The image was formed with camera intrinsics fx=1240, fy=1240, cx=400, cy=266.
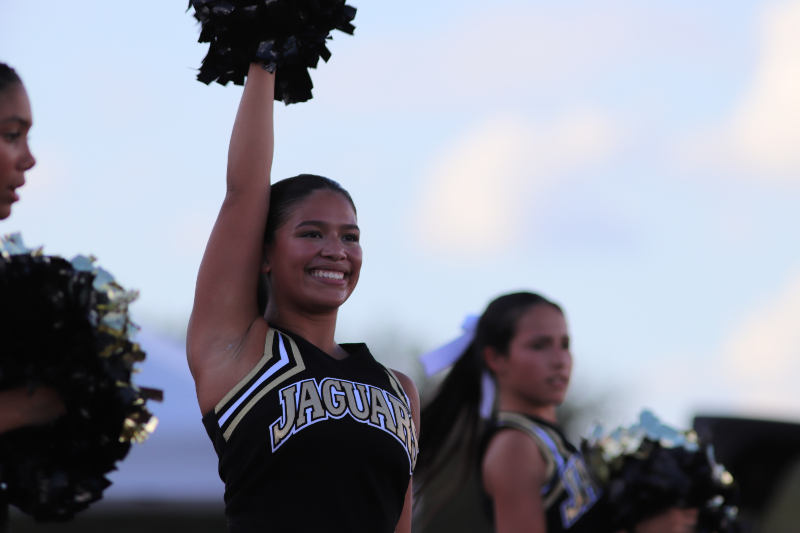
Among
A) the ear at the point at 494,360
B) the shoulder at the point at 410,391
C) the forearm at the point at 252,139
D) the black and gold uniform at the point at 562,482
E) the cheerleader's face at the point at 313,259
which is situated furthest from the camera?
the ear at the point at 494,360

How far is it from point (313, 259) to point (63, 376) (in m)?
0.89

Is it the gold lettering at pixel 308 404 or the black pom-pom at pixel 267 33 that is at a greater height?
the black pom-pom at pixel 267 33

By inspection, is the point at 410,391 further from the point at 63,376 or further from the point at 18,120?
the point at 18,120

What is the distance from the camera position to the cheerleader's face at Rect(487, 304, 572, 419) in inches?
230

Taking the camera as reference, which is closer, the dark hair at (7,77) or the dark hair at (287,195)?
the dark hair at (7,77)

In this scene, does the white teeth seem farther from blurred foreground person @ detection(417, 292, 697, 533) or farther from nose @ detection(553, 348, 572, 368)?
nose @ detection(553, 348, 572, 368)

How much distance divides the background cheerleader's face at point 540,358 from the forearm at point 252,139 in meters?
2.38

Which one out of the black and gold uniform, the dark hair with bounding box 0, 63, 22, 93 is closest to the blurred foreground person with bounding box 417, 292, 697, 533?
the black and gold uniform

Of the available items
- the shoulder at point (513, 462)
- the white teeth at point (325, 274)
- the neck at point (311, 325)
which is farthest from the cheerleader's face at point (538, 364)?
the white teeth at point (325, 274)

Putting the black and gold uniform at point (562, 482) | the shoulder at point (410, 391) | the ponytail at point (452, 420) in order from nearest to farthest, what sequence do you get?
1. the shoulder at point (410, 391)
2. the black and gold uniform at point (562, 482)
3. the ponytail at point (452, 420)

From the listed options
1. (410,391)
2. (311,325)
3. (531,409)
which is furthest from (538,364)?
(311,325)

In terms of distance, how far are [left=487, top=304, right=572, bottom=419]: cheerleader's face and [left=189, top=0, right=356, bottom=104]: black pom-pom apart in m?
2.37

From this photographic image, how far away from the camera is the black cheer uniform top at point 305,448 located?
357 centimetres

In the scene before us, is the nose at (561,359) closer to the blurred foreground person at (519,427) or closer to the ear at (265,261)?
the blurred foreground person at (519,427)
